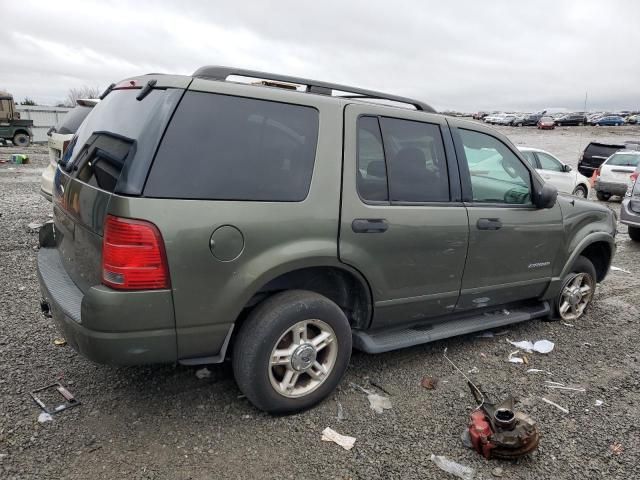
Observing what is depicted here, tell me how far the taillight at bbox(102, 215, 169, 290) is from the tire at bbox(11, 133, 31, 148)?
961 inches

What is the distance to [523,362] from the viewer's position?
4.07m

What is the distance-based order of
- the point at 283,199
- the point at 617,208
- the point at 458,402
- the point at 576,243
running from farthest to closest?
1. the point at 617,208
2. the point at 576,243
3. the point at 458,402
4. the point at 283,199

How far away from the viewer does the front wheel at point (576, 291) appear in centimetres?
487

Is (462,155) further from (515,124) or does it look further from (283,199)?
(515,124)

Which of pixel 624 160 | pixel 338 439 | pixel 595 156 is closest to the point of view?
pixel 338 439

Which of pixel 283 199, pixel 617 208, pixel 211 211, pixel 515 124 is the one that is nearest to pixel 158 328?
pixel 211 211

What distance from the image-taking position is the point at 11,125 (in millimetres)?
22734

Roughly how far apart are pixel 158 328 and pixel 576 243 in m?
3.82

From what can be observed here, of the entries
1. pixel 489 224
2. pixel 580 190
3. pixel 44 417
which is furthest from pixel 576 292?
pixel 580 190

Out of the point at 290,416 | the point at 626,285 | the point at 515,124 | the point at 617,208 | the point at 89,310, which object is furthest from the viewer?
the point at 515,124

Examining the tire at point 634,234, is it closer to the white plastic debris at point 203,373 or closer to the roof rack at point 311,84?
the roof rack at point 311,84

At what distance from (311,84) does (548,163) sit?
11455 mm

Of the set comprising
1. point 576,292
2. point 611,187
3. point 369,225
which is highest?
point 369,225

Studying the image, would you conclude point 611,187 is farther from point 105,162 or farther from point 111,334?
point 111,334
